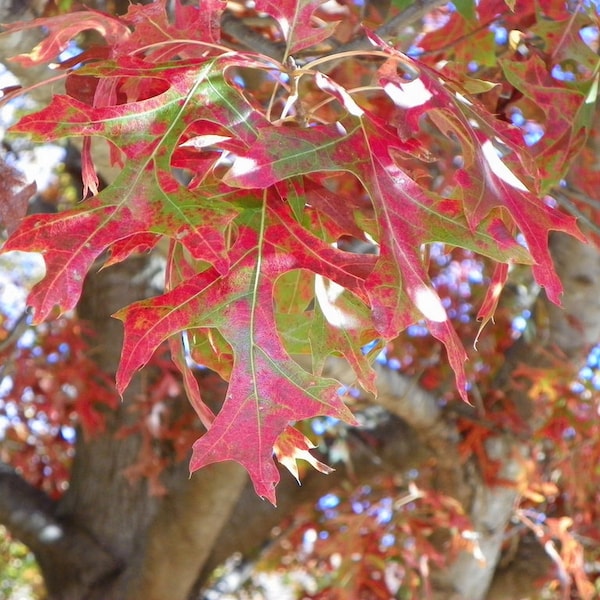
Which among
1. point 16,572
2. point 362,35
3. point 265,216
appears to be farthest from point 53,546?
point 16,572

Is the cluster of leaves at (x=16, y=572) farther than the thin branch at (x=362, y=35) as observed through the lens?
Yes

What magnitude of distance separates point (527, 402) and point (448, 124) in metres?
1.61

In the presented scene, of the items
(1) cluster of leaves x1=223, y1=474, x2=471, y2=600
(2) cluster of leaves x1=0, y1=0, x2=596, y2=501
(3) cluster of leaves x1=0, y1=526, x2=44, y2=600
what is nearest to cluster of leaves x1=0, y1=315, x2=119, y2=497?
(1) cluster of leaves x1=223, y1=474, x2=471, y2=600

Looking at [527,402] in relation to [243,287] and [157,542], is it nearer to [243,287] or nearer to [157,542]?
[157,542]

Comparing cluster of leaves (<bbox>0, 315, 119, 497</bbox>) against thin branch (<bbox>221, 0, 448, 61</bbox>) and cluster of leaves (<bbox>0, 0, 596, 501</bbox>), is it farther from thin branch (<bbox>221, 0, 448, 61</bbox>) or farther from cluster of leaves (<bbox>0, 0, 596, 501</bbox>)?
cluster of leaves (<bbox>0, 0, 596, 501</bbox>)

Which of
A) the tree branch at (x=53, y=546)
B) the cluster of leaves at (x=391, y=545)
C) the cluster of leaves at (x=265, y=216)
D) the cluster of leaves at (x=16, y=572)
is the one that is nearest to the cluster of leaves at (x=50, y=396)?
the tree branch at (x=53, y=546)

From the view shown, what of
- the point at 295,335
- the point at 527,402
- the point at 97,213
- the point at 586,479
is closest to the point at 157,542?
the point at 527,402

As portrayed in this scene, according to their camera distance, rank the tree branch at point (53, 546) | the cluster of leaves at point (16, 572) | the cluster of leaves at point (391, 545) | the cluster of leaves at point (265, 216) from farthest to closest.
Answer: the cluster of leaves at point (16, 572) < the tree branch at point (53, 546) < the cluster of leaves at point (391, 545) < the cluster of leaves at point (265, 216)

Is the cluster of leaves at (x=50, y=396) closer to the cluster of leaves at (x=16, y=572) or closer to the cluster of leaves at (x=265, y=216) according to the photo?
the cluster of leaves at (x=16, y=572)

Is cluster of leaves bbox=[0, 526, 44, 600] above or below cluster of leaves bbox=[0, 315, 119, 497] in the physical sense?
below

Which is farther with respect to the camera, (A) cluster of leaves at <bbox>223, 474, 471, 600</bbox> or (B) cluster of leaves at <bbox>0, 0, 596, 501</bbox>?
(A) cluster of leaves at <bbox>223, 474, 471, 600</bbox>

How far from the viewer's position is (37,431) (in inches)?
120

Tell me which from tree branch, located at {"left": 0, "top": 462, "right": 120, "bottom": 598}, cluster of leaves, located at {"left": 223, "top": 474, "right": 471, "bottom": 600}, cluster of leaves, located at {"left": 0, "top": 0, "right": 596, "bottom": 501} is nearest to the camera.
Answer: cluster of leaves, located at {"left": 0, "top": 0, "right": 596, "bottom": 501}

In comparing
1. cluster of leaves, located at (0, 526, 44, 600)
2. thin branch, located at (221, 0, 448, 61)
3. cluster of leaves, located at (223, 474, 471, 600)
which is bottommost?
cluster of leaves, located at (0, 526, 44, 600)
